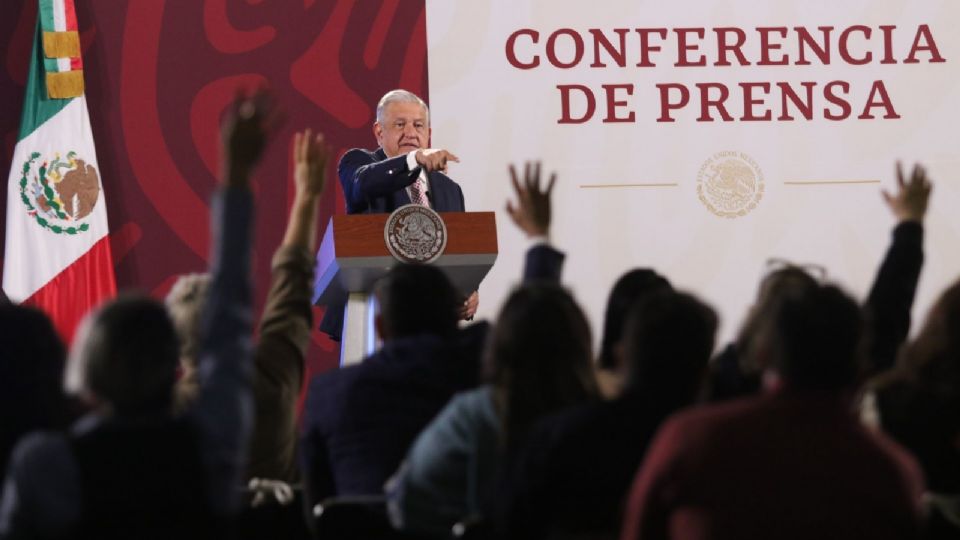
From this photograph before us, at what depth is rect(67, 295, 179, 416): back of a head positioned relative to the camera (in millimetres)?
1701

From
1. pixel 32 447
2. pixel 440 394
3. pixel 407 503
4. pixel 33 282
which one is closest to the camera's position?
pixel 32 447

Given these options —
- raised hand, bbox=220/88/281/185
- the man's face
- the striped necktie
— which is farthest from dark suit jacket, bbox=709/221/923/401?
the man's face

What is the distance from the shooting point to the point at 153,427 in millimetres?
1692

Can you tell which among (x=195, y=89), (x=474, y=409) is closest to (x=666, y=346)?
(x=474, y=409)

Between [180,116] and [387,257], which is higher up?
[180,116]

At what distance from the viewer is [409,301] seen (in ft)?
8.54

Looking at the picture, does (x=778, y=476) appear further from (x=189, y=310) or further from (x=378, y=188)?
(x=378, y=188)

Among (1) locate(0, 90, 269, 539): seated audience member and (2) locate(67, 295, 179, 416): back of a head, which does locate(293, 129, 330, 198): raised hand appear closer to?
(1) locate(0, 90, 269, 539): seated audience member

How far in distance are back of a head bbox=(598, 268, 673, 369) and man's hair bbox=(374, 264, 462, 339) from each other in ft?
1.47

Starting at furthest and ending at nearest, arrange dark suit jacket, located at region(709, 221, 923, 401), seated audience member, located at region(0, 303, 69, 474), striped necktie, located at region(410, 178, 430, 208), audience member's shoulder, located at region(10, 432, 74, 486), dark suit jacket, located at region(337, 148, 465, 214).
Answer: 1. striped necktie, located at region(410, 178, 430, 208)
2. dark suit jacket, located at region(337, 148, 465, 214)
3. dark suit jacket, located at region(709, 221, 923, 401)
4. seated audience member, located at region(0, 303, 69, 474)
5. audience member's shoulder, located at region(10, 432, 74, 486)

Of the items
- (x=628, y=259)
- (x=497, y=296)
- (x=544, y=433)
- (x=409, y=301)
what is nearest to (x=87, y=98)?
(x=497, y=296)

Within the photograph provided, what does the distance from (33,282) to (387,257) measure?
116 inches

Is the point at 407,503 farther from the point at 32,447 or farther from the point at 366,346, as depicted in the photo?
the point at 366,346

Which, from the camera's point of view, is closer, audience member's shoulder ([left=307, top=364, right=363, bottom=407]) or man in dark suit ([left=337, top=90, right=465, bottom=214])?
audience member's shoulder ([left=307, top=364, right=363, bottom=407])
